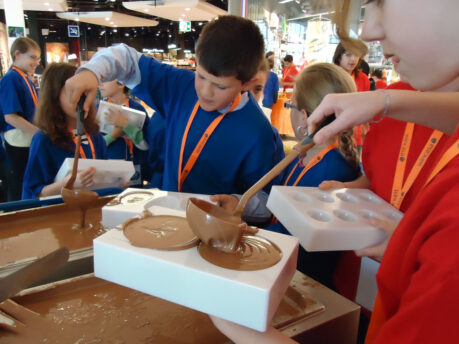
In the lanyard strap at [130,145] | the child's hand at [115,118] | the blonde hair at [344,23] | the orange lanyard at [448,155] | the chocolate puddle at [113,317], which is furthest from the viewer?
the lanyard strap at [130,145]

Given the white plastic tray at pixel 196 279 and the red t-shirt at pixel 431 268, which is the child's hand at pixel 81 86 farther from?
the red t-shirt at pixel 431 268

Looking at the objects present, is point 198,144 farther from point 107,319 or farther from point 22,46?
point 22,46

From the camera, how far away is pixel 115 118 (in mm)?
1936

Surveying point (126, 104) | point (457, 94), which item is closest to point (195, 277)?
point (457, 94)

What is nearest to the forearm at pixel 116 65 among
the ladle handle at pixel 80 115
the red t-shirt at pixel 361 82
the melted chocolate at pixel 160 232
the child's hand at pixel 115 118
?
the ladle handle at pixel 80 115

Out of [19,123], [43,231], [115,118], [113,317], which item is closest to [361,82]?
[115,118]

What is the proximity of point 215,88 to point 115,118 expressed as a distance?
95 cm

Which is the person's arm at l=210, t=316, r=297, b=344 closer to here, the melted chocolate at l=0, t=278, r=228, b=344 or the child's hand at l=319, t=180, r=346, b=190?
the melted chocolate at l=0, t=278, r=228, b=344

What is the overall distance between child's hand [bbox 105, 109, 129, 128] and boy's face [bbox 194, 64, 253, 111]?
853mm

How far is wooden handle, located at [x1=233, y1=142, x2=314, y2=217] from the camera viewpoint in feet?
2.24

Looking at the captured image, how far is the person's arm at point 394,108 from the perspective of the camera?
687 millimetres

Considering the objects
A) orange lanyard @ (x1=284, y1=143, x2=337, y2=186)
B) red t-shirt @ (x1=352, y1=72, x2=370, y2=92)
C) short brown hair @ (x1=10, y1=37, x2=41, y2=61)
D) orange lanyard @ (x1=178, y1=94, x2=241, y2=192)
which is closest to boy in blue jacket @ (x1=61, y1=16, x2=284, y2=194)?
orange lanyard @ (x1=178, y1=94, x2=241, y2=192)

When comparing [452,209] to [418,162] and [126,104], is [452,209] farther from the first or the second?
[126,104]

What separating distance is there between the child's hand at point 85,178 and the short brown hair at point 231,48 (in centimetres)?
56
